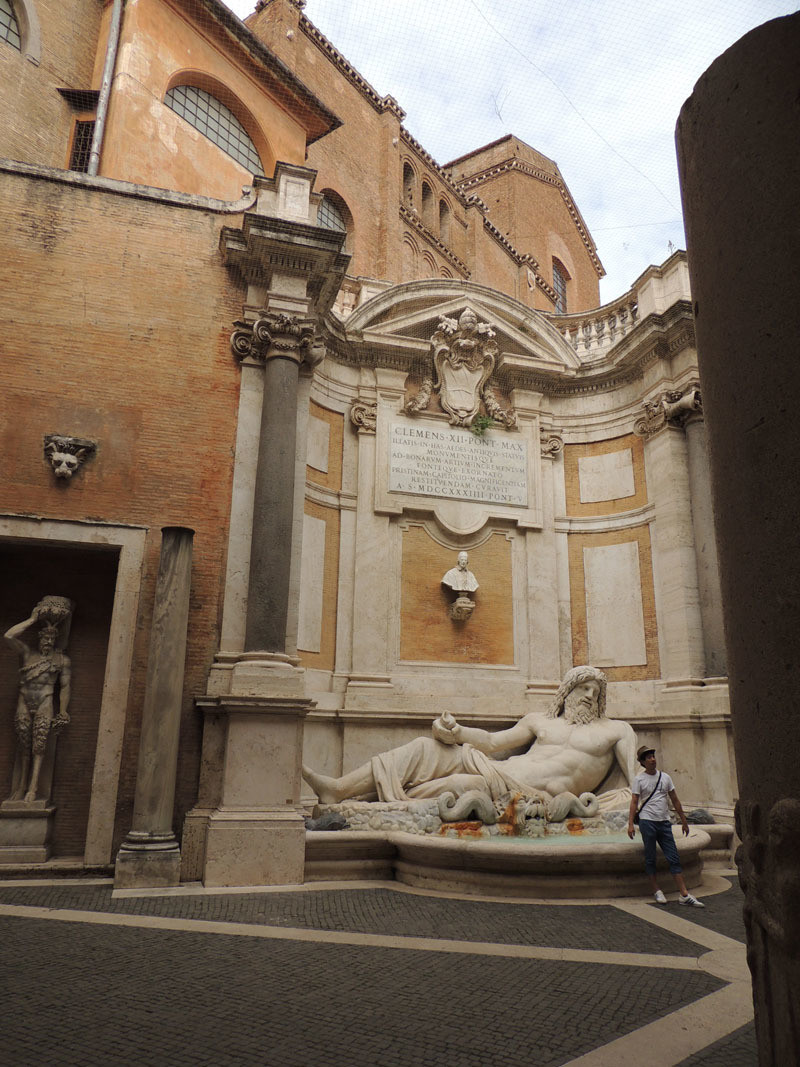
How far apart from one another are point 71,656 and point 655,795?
5.90 metres

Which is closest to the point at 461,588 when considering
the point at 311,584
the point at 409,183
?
the point at 311,584

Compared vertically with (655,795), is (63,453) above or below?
above

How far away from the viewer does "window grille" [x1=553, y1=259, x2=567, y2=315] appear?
28234 millimetres

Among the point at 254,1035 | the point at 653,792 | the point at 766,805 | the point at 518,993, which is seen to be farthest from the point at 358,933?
the point at 766,805

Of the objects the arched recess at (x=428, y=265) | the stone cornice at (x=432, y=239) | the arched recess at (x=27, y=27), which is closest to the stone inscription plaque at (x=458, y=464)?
the arched recess at (x=27, y=27)

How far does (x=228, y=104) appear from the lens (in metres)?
16.0

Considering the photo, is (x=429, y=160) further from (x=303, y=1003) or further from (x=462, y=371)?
(x=303, y=1003)

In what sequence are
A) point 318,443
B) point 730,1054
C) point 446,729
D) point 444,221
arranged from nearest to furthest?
point 730,1054 < point 446,729 < point 318,443 < point 444,221

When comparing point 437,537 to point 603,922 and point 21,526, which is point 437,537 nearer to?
point 21,526

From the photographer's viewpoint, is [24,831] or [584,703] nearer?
[24,831]

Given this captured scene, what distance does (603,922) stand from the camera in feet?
18.3

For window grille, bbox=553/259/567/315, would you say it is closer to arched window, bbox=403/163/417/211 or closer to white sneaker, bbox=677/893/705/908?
arched window, bbox=403/163/417/211

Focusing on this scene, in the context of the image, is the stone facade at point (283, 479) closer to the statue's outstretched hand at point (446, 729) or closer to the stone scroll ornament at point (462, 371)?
the stone scroll ornament at point (462, 371)

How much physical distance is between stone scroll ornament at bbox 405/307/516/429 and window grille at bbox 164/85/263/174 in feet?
24.7
